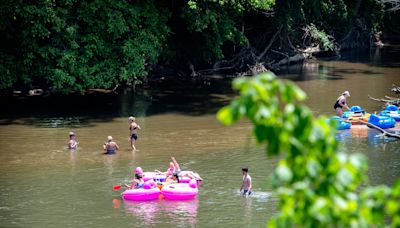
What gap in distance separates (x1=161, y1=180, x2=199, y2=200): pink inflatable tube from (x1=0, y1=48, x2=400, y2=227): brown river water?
0.19 metres

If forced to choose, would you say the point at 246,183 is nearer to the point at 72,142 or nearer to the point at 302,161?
the point at 72,142

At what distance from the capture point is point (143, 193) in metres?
17.2

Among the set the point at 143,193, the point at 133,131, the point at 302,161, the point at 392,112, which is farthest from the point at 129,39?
the point at 302,161

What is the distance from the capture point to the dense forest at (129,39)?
2758cm

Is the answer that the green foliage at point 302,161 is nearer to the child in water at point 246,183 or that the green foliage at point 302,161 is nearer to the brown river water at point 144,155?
the brown river water at point 144,155

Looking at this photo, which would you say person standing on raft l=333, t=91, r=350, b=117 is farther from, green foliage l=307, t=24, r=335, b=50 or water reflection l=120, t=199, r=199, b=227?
green foliage l=307, t=24, r=335, b=50

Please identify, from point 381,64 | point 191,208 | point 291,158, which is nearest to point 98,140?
point 191,208

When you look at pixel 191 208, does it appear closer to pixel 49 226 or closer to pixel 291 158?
pixel 49 226

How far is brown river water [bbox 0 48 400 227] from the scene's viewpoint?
1638 cm

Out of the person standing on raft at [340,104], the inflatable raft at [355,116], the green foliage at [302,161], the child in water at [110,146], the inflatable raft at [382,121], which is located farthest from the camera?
the person standing on raft at [340,104]

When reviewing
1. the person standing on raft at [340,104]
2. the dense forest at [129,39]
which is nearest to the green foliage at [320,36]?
the dense forest at [129,39]

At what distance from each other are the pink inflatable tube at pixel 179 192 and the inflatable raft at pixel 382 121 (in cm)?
770

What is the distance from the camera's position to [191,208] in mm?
16719

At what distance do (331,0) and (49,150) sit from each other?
25.0 metres
